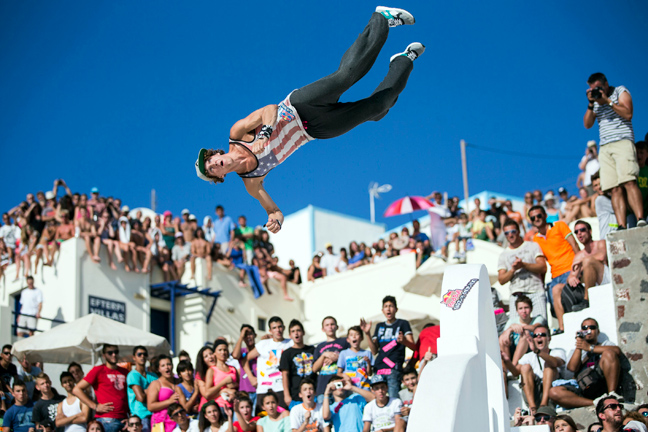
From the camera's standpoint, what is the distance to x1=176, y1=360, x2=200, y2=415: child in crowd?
8414 mm

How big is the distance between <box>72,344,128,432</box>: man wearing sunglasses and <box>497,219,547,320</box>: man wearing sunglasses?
4.26m

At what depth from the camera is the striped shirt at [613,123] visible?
26.1ft

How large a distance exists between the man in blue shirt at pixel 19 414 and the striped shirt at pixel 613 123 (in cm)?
674

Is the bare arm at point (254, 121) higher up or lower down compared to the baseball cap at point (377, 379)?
higher up

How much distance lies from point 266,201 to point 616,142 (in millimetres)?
4081

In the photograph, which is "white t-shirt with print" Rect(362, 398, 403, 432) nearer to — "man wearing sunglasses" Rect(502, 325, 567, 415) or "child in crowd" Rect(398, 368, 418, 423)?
"child in crowd" Rect(398, 368, 418, 423)

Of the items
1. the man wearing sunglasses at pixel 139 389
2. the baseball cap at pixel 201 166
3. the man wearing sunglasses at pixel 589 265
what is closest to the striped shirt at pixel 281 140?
the baseball cap at pixel 201 166

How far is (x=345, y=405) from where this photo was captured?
24.1 feet

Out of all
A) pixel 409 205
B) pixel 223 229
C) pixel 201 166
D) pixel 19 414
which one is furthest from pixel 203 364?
pixel 409 205

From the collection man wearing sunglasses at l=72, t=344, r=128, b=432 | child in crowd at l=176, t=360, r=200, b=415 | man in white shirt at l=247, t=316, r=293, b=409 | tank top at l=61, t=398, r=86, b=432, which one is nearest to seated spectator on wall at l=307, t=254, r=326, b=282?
child in crowd at l=176, t=360, r=200, b=415

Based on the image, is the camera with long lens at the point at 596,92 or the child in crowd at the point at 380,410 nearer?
the child in crowd at the point at 380,410

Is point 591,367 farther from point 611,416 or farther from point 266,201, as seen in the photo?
point 266,201

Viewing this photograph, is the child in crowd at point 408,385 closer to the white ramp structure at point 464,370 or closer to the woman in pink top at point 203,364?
the woman in pink top at point 203,364

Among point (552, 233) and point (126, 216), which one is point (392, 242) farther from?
point (552, 233)
